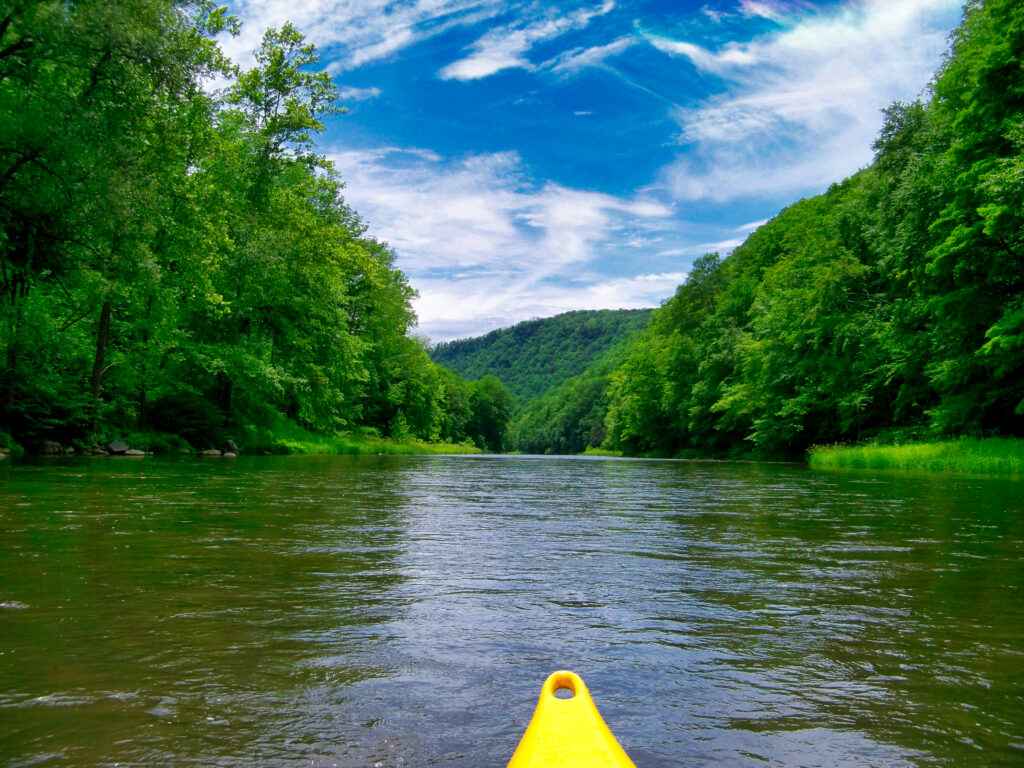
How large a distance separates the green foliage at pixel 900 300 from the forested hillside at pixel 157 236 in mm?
19390

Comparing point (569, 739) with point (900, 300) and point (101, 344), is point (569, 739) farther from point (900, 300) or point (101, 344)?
point (900, 300)

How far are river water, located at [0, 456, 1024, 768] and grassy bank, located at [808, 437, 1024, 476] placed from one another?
43.3ft

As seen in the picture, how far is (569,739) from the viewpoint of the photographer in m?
1.97

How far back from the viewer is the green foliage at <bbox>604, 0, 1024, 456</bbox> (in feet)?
60.5

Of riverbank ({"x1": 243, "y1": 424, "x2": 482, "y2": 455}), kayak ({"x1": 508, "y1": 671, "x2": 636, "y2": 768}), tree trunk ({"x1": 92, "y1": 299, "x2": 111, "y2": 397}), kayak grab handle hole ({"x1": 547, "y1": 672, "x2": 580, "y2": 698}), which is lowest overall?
riverbank ({"x1": 243, "y1": 424, "x2": 482, "y2": 455})

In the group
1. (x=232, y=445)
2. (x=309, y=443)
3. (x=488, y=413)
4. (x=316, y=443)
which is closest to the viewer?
(x=232, y=445)

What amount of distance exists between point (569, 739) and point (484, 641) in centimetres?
155

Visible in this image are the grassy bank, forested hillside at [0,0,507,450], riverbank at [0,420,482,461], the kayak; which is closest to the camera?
the kayak

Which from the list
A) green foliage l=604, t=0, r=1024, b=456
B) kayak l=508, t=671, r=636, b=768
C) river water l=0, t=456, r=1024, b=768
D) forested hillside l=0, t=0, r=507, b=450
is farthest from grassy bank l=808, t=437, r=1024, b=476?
forested hillside l=0, t=0, r=507, b=450

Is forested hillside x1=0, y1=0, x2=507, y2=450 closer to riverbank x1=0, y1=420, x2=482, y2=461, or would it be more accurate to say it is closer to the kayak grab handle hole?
riverbank x1=0, y1=420, x2=482, y2=461

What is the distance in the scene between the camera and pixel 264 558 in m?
5.45

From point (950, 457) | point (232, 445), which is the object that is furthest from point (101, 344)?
point (950, 457)

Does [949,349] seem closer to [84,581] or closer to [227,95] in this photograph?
[84,581]

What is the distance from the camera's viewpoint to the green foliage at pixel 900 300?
60.5 ft
